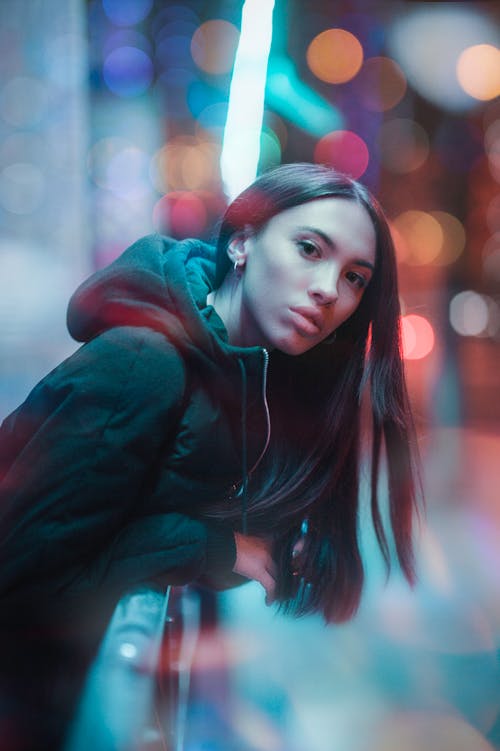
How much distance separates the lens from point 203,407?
648 millimetres

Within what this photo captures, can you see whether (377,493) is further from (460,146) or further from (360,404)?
(460,146)

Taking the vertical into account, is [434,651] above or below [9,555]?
below

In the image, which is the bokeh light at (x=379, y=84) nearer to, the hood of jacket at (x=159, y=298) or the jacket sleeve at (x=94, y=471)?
the hood of jacket at (x=159, y=298)

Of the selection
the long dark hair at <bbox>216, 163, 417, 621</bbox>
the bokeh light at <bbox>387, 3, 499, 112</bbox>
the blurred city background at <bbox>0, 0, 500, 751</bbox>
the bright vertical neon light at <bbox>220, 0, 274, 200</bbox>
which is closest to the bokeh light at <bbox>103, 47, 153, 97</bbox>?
the blurred city background at <bbox>0, 0, 500, 751</bbox>

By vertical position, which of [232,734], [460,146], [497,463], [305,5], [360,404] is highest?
[305,5]

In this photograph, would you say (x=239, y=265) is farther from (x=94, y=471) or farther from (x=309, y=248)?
(x=94, y=471)

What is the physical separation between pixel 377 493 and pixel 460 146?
1.58ft

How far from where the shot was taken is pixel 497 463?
2.96 ft

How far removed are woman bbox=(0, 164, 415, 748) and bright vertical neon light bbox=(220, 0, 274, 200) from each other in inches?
2.4

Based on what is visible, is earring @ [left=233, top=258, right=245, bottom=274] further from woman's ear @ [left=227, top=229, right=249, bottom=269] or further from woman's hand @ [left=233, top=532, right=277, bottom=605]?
woman's hand @ [left=233, top=532, right=277, bottom=605]

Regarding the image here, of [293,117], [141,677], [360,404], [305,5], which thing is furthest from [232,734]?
[305,5]

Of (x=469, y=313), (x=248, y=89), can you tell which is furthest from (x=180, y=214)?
(x=469, y=313)

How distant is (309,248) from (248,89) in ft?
0.78

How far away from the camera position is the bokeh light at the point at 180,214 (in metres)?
0.74
